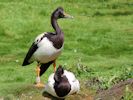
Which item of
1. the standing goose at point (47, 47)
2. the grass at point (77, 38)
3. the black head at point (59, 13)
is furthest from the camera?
the grass at point (77, 38)

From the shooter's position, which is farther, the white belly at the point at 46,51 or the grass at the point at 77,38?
the grass at the point at 77,38

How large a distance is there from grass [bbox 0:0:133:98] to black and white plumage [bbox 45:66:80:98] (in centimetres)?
93

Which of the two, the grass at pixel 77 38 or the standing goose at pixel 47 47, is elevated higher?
the standing goose at pixel 47 47

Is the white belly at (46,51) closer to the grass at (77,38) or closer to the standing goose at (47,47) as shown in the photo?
the standing goose at (47,47)

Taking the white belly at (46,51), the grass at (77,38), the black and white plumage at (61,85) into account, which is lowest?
the grass at (77,38)

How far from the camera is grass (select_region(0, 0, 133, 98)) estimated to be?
12461 mm

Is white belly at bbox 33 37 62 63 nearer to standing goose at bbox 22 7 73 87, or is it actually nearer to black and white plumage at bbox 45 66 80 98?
standing goose at bbox 22 7 73 87

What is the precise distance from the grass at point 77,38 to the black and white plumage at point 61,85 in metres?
0.93

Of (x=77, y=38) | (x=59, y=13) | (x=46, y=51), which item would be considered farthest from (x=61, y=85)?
(x=77, y=38)

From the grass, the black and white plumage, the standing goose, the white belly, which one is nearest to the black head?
the standing goose

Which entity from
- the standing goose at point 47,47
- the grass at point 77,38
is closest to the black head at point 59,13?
the standing goose at point 47,47

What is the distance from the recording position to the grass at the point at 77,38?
12.5m

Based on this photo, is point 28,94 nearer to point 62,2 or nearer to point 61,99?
point 61,99

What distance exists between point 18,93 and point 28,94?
258 millimetres
